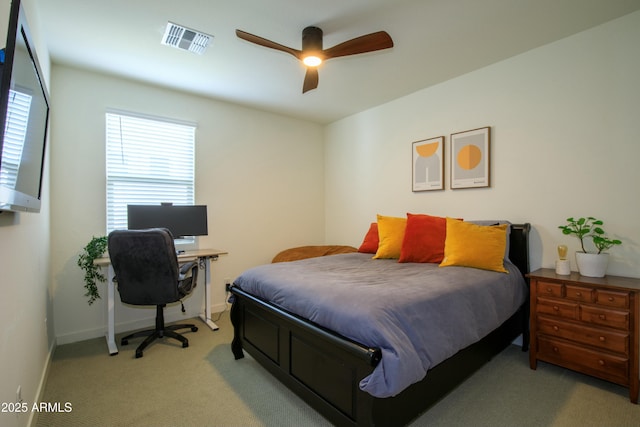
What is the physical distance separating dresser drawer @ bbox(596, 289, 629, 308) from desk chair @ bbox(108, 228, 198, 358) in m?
3.24

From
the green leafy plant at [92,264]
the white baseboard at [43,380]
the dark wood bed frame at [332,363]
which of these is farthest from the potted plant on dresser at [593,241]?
the green leafy plant at [92,264]

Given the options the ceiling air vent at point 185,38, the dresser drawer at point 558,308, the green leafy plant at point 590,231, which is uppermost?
the ceiling air vent at point 185,38

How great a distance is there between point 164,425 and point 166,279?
3.79 feet

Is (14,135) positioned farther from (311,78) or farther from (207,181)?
(207,181)

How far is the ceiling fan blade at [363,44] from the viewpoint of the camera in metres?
2.10

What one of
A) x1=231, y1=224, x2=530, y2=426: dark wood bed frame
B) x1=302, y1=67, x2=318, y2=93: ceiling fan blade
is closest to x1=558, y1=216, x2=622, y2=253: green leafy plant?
x1=231, y1=224, x2=530, y2=426: dark wood bed frame

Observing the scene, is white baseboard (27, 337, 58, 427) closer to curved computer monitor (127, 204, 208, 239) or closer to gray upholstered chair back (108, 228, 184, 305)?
gray upholstered chair back (108, 228, 184, 305)

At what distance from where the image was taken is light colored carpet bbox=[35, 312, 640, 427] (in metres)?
1.86

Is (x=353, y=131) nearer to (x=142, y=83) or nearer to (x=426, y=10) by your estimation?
(x=426, y=10)

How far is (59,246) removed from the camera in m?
2.95

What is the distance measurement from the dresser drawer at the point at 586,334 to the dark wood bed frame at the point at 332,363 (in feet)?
0.93

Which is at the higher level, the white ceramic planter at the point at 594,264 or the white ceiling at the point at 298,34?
the white ceiling at the point at 298,34

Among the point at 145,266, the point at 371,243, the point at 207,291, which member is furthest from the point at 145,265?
the point at 371,243

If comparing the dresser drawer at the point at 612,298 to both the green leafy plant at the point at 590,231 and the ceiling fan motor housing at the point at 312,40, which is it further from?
the ceiling fan motor housing at the point at 312,40
